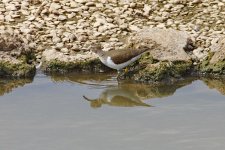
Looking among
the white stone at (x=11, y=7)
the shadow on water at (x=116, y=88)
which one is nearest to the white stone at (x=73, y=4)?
the white stone at (x=11, y=7)

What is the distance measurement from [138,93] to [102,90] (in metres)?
0.52

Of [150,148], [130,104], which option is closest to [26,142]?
[150,148]

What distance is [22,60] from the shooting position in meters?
9.86

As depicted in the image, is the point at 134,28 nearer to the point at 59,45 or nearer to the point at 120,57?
the point at 59,45

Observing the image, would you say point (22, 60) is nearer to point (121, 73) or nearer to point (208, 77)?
point (121, 73)

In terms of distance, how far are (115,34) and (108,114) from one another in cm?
295

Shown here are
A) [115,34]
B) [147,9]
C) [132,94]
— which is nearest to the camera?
[132,94]

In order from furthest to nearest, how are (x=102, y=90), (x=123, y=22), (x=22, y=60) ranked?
(x=123, y=22)
(x=22, y=60)
(x=102, y=90)

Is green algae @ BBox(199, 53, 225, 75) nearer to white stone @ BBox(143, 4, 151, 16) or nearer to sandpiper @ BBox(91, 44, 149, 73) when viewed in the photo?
sandpiper @ BBox(91, 44, 149, 73)

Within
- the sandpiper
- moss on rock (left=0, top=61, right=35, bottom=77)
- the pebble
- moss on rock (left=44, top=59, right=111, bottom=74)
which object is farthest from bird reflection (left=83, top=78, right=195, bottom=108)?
the pebble

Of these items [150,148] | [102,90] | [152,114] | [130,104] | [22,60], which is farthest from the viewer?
[22,60]

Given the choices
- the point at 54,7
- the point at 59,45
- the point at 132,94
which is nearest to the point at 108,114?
the point at 132,94

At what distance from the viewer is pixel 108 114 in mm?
7984

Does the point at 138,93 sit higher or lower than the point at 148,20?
lower
